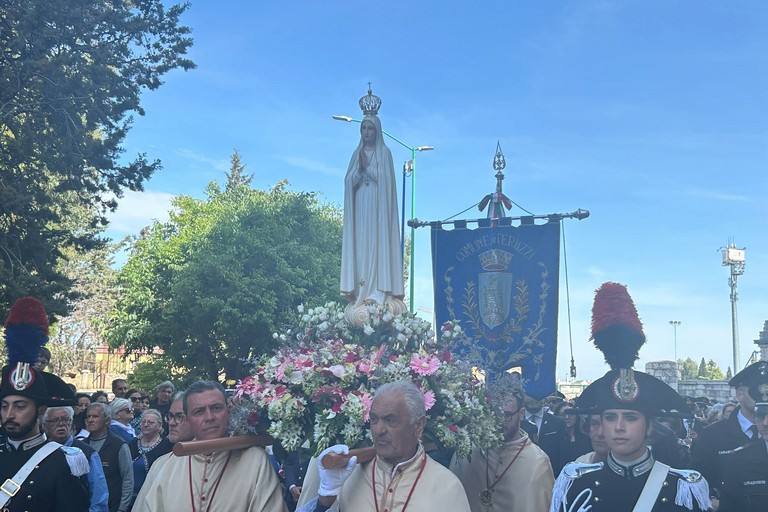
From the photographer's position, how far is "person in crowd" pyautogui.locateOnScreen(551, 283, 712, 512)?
3.93 m

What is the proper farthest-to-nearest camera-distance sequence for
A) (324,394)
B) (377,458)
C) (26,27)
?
(26,27), (324,394), (377,458)

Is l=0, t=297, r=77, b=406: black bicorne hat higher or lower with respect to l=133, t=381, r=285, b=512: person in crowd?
higher

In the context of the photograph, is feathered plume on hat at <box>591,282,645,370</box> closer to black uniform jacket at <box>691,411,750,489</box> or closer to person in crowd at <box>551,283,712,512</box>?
person in crowd at <box>551,283,712,512</box>

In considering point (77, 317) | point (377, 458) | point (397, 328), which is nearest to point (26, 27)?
point (397, 328)

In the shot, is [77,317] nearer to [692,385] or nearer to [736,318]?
[692,385]

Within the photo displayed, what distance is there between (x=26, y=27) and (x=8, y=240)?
13.7 ft

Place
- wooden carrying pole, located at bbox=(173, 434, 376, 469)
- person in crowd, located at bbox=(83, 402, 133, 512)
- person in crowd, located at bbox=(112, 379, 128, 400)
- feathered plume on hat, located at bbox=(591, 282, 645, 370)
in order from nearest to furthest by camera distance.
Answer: wooden carrying pole, located at bbox=(173, 434, 376, 469)
feathered plume on hat, located at bbox=(591, 282, 645, 370)
person in crowd, located at bbox=(83, 402, 133, 512)
person in crowd, located at bbox=(112, 379, 128, 400)

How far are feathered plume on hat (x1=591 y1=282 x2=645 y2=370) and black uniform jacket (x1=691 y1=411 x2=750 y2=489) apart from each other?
244 cm

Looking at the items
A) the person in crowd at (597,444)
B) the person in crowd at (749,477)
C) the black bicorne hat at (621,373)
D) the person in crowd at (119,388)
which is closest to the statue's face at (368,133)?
the person in crowd at (597,444)

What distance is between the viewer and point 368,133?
898 cm

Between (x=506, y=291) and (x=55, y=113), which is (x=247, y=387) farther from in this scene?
(x=55, y=113)

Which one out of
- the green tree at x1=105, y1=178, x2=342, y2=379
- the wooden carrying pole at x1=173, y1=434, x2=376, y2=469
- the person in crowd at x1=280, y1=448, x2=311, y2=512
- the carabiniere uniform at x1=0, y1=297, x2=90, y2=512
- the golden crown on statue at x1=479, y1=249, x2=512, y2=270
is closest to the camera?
the wooden carrying pole at x1=173, y1=434, x2=376, y2=469

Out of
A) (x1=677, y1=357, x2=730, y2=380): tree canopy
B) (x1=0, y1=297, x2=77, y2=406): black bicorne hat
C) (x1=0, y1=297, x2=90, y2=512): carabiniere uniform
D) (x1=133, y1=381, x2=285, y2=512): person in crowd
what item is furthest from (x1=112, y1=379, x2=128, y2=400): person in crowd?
(x1=677, y1=357, x2=730, y2=380): tree canopy

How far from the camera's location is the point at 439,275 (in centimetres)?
1173
